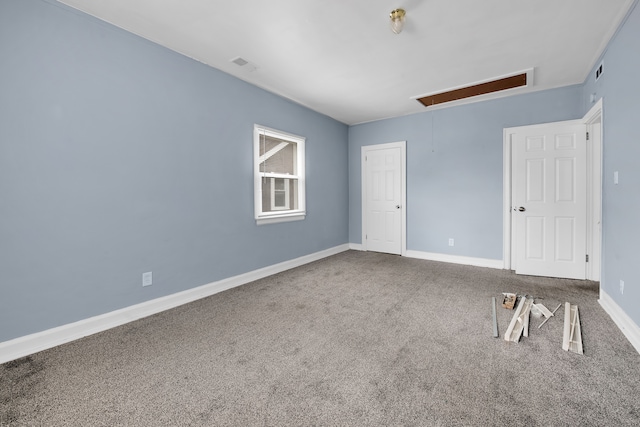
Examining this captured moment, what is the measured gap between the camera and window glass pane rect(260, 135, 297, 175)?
13.1ft

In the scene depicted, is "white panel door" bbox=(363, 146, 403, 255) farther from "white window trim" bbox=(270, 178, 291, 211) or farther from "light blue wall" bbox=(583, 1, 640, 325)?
"light blue wall" bbox=(583, 1, 640, 325)

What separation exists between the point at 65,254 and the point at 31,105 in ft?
3.77

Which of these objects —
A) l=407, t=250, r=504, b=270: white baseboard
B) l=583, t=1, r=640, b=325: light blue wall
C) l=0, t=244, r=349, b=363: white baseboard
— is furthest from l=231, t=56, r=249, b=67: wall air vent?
l=407, t=250, r=504, b=270: white baseboard

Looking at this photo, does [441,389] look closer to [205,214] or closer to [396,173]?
[205,214]

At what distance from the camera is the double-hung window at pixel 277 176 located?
3836 mm

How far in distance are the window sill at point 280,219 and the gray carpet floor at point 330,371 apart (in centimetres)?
129

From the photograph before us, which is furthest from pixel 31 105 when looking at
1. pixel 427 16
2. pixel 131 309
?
pixel 427 16

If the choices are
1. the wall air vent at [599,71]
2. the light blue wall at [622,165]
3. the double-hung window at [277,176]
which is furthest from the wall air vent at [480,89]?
the double-hung window at [277,176]

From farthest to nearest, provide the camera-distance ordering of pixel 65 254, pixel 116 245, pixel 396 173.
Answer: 1. pixel 396 173
2. pixel 116 245
3. pixel 65 254

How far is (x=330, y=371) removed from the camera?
1797 millimetres

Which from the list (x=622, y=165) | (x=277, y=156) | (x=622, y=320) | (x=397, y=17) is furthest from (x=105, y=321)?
(x=622, y=165)

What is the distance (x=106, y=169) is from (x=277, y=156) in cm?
229

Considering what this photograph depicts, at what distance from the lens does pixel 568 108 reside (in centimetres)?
380

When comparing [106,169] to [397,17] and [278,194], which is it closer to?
[278,194]
